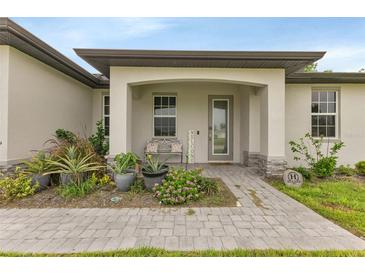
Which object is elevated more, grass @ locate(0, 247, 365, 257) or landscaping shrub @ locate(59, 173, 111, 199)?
landscaping shrub @ locate(59, 173, 111, 199)

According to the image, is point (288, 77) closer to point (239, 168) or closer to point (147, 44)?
point (239, 168)

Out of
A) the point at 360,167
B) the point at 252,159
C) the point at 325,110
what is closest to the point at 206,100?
the point at 252,159

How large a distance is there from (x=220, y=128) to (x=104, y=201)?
5095mm

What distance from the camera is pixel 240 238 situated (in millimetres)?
2562

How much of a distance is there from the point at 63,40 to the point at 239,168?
8.28m

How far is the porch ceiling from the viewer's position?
478 centimetres

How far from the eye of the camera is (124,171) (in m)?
4.50

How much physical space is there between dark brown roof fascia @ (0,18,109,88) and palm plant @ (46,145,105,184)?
7.47 feet

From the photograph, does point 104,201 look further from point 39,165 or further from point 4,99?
point 4,99

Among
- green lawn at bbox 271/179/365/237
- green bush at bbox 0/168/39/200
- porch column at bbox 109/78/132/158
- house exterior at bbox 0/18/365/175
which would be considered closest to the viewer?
green lawn at bbox 271/179/365/237

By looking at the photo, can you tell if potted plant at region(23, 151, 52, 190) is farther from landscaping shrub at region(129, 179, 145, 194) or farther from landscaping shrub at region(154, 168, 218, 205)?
landscaping shrub at region(154, 168, 218, 205)

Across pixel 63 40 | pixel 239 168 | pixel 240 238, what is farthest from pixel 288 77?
pixel 63 40

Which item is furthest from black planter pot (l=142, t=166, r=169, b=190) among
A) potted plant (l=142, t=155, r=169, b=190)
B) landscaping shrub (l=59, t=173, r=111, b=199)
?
landscaping shrub (l=59, t=173, r=111, b=199)

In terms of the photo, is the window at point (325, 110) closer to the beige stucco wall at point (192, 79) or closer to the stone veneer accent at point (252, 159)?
the stone veneer accent at point (252, 159)
